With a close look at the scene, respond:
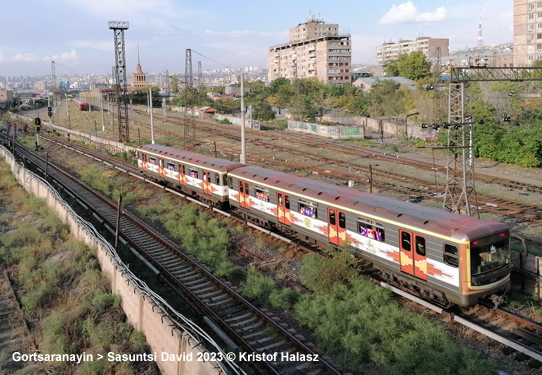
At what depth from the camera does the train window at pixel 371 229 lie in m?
14.8

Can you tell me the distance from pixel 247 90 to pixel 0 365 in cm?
11129

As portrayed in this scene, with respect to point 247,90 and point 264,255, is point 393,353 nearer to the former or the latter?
point 264,255

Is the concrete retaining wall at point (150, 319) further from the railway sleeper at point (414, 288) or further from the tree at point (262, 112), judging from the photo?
the tree at point (262, 112)

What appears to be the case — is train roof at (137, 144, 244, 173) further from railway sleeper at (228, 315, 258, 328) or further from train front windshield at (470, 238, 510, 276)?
train front windshield at (470, 238, 510, 276)

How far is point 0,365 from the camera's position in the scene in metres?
13.4

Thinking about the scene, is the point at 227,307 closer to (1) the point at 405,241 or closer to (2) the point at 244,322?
(2) the point at 244,322

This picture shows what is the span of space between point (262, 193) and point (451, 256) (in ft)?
33.0

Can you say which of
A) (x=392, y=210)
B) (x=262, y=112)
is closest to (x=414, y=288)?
(x=392, y=210)

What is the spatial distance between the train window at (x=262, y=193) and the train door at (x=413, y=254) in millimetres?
7863

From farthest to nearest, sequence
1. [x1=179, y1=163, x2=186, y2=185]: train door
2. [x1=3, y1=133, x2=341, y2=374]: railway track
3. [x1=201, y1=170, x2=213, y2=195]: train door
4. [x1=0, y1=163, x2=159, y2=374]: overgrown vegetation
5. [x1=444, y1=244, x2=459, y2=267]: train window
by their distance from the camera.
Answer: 1. [x1=179, y1=163, x2=186, y2=185]: train door
2. [x1=201, y1=170, x2=213, y2=195]: train door
3. [x1=0, y1=163, x2=159, y2=374]: overgrown vegetation
4. [x1=444, y1=244, x2=459, y2=267]: train window
5. [x1=3, y1=133, x2=341, y2=374]: railway track

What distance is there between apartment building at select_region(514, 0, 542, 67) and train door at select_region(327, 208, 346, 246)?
87930 mm

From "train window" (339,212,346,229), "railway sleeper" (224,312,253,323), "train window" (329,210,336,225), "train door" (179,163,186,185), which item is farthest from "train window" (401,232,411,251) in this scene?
"train door" (179,163,186,185)

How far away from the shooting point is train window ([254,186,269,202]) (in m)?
20.7

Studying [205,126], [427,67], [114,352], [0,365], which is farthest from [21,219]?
[427,67]
